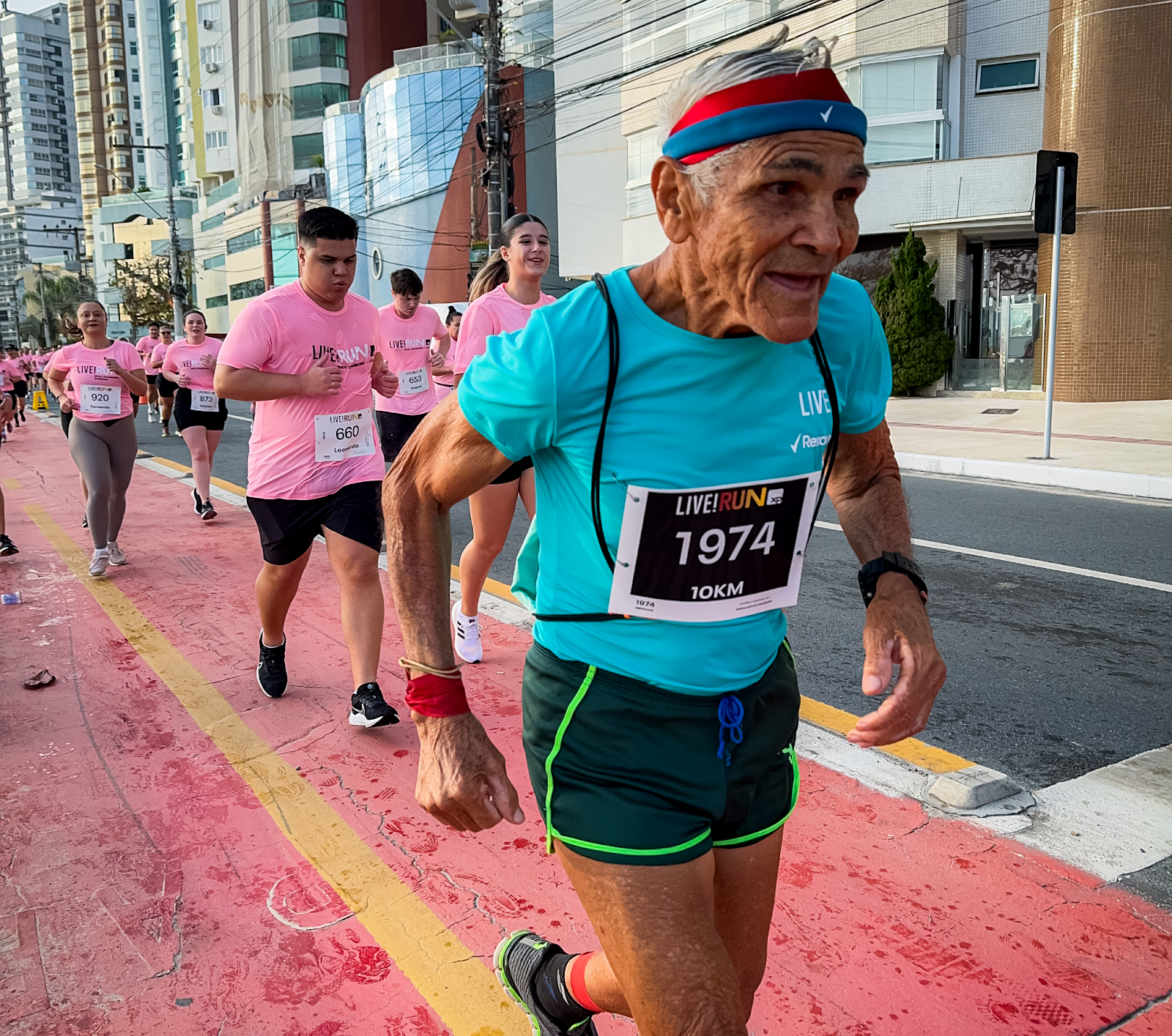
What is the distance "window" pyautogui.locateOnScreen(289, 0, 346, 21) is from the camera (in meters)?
64.1

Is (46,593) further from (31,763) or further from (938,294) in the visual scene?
(938,294)

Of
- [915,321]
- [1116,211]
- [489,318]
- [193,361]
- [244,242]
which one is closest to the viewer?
[489,318]

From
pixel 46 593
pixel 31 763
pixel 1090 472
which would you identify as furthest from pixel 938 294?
pixel 31 763

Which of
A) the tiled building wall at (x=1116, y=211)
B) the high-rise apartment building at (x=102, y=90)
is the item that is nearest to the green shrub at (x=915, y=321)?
the tiled building wall at (x=1116, y=211)

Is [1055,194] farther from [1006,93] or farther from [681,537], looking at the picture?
[1006,93]

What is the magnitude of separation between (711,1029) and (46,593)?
21.1ft

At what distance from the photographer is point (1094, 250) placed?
1994cm

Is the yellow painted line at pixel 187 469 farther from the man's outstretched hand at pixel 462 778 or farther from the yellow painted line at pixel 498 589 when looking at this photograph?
the man's outstretched hand at pixel 462 778

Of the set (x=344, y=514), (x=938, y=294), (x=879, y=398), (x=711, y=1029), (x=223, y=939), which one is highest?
(x=938, y=294)

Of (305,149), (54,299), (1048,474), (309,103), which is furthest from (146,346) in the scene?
(54,299)

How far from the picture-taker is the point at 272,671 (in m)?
4.66

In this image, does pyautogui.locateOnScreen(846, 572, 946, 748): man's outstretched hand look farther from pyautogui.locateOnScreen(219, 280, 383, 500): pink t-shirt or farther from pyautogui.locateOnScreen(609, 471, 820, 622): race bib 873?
pyautogui.locateOnScreen(219, 280, 383, 500): pink t-shirt

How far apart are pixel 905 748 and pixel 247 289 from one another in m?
68.7

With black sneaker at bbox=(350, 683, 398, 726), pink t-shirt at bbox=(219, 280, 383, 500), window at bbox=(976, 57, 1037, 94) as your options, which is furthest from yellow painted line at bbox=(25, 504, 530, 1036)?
window at bbox=(976, 57, 1037, 94)
